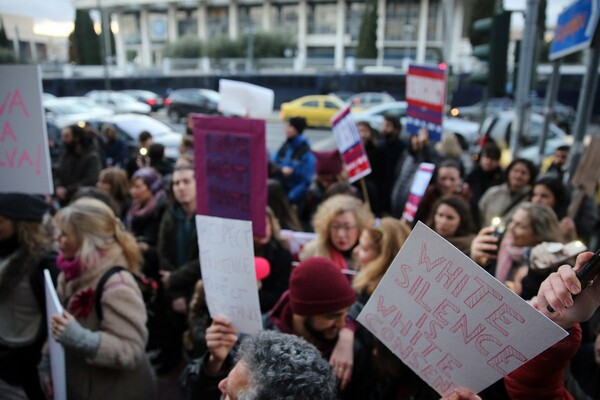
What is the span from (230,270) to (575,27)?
13.3ft

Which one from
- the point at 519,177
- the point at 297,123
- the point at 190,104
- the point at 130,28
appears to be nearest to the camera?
the point at 519,177

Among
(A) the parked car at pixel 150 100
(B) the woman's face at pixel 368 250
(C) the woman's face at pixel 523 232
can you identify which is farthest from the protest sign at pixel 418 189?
(A) the parked car at pixel 150 100

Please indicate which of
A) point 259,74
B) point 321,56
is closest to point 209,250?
point 259,74

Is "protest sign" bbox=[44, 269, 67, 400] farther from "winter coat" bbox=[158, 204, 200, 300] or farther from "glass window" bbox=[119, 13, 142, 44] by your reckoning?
"glass window" bbox=[119, 13, 142, 44]

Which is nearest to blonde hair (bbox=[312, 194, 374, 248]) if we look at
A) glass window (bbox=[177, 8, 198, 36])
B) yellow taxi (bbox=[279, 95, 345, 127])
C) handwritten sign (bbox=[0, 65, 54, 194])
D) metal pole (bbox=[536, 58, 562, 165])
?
handwritten sign (bbox=[0, 65, 54, 194])

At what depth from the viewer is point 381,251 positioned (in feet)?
8.74

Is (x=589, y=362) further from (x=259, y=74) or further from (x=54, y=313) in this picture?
(x=259, y=74)

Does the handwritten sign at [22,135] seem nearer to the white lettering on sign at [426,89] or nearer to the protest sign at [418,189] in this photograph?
the protest sign at [418,189]

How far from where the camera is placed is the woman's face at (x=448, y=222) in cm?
316

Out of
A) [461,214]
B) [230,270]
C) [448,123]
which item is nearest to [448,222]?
[461,214]

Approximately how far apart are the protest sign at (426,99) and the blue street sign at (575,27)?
115cm

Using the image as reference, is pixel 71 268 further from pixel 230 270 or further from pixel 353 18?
pixel 353 18

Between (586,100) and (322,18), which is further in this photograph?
(322,18)

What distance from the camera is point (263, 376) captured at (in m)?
1.25
